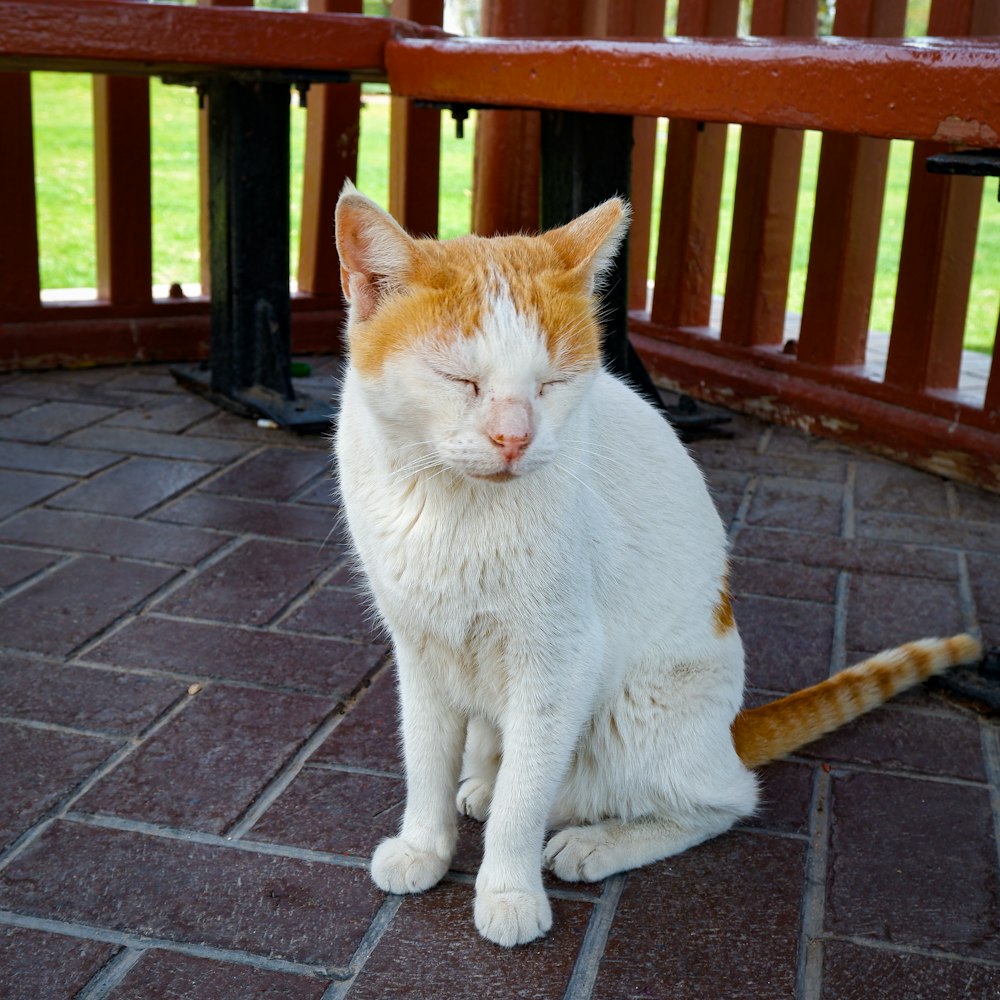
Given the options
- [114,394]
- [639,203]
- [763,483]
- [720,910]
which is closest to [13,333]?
[114,394]

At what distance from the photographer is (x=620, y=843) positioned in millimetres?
2148

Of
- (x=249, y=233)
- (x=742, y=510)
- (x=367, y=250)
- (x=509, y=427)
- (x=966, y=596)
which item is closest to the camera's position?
(x=509, y=427)

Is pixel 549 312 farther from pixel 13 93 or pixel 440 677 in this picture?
pixel 13 93

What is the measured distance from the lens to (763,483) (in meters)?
4.11

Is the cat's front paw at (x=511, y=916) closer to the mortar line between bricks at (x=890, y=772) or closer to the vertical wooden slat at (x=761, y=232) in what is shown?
the mortar line between bricks at (x=890, y=772)

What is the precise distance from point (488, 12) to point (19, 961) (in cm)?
413

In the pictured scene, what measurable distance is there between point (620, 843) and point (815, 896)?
346 mm

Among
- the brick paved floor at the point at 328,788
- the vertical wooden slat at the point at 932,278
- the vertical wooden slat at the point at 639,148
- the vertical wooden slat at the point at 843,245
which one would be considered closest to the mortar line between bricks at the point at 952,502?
the brick paved floor at the point at 328,788

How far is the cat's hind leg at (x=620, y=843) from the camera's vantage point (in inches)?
83.2

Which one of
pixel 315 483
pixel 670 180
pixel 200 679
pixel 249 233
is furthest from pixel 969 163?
pixel 670 180

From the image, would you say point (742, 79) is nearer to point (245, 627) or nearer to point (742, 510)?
point (742, 510)

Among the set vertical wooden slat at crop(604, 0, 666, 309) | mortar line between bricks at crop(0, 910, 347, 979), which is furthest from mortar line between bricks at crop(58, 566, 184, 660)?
vertical wooden slat at crop(604, 0, 666, 309)

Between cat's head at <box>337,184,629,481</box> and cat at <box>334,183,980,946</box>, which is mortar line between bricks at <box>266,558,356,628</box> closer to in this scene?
cat at <box>334,183,980,946</box>

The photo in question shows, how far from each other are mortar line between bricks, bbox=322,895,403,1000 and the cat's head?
784 millimetres
